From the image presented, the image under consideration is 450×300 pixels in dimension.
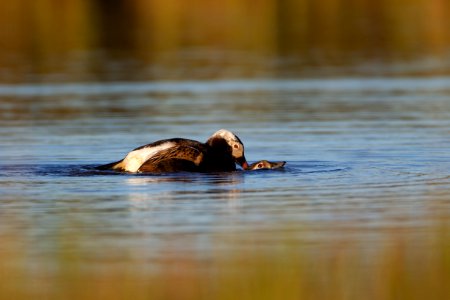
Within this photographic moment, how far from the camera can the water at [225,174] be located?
1121 centimetres

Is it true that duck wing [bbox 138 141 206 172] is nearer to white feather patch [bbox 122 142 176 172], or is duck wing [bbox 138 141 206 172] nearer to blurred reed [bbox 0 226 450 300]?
white feather patch [bbox 122 142 176 172]

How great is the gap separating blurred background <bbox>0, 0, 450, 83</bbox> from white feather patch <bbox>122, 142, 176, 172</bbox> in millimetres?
13435

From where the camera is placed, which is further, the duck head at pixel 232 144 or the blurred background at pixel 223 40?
the blurred background at pixel 223 40

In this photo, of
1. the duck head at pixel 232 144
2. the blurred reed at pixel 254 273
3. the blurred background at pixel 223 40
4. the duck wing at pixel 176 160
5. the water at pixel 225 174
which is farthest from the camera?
the blurred background at pixel 223 40

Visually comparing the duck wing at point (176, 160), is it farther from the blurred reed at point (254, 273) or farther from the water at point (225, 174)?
the blurred reed at point (254, 273)

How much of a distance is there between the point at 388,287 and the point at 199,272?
137 centimetres

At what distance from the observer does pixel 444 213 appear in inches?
473

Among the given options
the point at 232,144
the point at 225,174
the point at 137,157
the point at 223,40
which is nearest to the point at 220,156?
the point at 232,144

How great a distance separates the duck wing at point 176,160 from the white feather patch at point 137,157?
1.2 inches

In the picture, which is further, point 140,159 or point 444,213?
point 140,159

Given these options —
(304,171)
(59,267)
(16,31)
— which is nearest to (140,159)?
(304,171)

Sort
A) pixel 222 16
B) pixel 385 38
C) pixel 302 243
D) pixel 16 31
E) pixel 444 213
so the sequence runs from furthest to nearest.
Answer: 1. pixel 222 16
2. pixel 16 31
3. pixel 385 38
4. pixel 444 213
5. pixel 302 243

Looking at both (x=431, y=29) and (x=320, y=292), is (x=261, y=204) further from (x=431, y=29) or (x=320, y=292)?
(x=431, y=29)

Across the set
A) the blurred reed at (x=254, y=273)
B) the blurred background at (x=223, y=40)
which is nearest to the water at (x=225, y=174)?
the blurred reed at (x=254, y=273)
